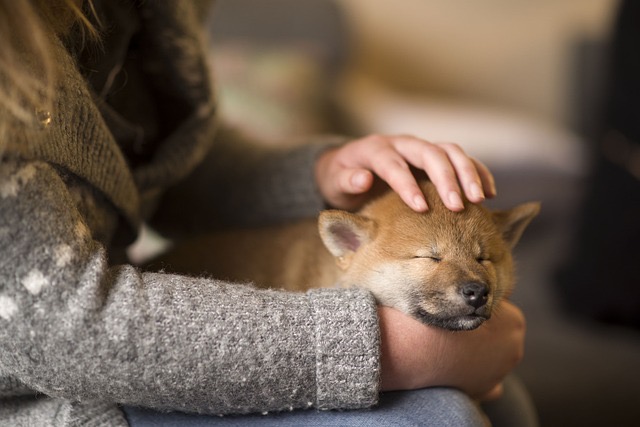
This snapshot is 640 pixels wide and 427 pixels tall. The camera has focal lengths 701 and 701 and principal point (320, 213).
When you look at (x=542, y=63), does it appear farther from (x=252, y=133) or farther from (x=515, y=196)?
(x=252, y=133)

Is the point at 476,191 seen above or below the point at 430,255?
above

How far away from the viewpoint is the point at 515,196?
281 cm

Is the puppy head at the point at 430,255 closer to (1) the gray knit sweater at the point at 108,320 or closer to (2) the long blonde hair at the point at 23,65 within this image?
(1) the gray knit sweater at the point at 108,320

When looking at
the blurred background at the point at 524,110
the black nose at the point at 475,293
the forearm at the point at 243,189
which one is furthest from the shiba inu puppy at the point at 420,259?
the blurred background at the point at 524,110

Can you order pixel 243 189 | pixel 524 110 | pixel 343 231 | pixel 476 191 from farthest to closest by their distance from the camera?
pixel 524 110, pixel 243 189, pixel 343 231, pixel 476 191

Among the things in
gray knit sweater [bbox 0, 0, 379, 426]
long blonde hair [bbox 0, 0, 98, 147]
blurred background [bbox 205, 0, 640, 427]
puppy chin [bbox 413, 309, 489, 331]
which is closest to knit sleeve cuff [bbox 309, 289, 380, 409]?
gray knit sweater [bbox 0, 0, 379, 426]

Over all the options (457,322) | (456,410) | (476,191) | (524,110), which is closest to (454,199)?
(476,191)

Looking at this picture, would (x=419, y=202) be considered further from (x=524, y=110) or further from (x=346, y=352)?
(x=524, y=110)

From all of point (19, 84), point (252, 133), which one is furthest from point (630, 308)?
point (19, 84)

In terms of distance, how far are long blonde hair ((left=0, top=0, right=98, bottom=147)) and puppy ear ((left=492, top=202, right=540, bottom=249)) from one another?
680mm

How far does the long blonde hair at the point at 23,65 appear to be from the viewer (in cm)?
68

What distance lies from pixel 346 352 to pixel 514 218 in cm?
46

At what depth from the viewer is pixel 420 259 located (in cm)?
101

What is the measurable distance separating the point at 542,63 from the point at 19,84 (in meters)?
3.19
